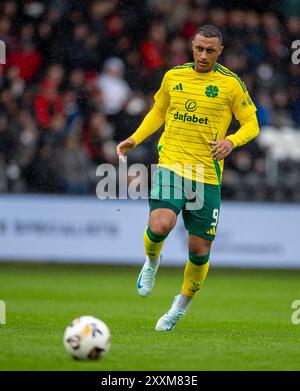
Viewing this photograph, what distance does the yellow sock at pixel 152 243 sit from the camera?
8.94m

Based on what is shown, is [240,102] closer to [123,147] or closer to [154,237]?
[123,147]

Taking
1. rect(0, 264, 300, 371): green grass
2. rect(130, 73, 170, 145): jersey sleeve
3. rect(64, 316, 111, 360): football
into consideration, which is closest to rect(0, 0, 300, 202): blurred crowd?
rect(0, 264, 300, 371): green grass

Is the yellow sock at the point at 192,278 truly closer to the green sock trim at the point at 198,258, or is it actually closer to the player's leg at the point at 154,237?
the green sock trim at the point at 198,258

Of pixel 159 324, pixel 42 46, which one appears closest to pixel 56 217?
pixel 42 46

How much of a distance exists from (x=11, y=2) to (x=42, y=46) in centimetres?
101

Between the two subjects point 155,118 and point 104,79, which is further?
point 104,79

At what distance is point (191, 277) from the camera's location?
9.29 m

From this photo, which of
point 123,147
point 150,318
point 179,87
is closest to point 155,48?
point 150,318

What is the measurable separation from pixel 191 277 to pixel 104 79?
9499 millimetres

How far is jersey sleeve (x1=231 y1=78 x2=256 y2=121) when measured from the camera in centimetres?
914

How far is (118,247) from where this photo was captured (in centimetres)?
1722

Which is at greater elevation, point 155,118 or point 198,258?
point 155,118

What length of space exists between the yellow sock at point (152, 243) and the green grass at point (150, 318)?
0.73m

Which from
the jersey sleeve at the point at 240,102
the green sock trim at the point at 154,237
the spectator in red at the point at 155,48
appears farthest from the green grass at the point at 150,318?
the spectator in red at the point at 155,48
